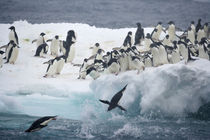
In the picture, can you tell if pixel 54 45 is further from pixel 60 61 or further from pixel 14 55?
pixel 14 55

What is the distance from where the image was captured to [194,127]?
3109 millimetres

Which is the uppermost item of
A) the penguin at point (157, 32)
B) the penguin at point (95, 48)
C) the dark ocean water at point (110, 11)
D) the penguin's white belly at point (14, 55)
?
the dark ocean water at point (110, 11)

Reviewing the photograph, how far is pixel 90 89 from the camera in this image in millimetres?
4016

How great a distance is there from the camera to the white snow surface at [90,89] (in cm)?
335

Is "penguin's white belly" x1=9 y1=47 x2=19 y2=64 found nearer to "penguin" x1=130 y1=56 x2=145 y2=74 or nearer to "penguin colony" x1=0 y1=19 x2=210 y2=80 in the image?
"penguin colony" x1=0 y1=19 x2=210 y2=80

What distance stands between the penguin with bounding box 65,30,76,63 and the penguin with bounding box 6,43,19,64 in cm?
66

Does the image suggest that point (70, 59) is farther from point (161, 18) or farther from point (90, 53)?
point (161, 18)

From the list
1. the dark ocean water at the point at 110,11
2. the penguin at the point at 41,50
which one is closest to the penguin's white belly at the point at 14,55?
the penguin at the point at 41,50

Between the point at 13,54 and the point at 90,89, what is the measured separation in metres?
Result: 1.22

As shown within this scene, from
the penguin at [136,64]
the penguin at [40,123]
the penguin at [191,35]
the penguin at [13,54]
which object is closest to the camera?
the penguin at [40,123]

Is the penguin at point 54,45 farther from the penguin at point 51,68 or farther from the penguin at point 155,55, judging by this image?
the penguin at point 155,55

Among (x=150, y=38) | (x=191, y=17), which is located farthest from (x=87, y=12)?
(x=191, y=17)

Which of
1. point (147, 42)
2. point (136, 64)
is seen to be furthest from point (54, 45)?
point (136, 64)

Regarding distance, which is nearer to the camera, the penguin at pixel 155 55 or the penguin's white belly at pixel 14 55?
the penguin at pixel 155 55
